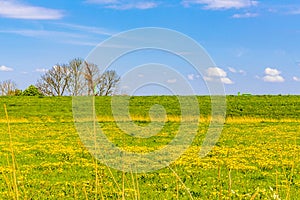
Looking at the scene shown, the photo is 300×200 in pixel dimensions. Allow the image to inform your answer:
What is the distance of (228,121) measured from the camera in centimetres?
4209

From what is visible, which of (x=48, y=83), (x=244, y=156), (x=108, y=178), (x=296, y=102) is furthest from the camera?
(x=48, y=83)

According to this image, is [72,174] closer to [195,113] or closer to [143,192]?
[143,192]

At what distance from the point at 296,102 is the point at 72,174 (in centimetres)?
4203

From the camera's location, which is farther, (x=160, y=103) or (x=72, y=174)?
(x=160, y=103)

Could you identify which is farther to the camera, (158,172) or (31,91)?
(31,91)

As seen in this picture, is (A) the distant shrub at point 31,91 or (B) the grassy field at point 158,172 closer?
(B) the grassy field at point 158,172

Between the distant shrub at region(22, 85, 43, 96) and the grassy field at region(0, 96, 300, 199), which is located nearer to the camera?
the grassy field at region(0, 96, 300, 199)

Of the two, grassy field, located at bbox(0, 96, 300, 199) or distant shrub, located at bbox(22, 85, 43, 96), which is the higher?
distant shrub, located at bbox(22, 85, 43, 96)

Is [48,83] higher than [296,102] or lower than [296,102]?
higher

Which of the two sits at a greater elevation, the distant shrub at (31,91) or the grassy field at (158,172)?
the distant shrub at (31,91)

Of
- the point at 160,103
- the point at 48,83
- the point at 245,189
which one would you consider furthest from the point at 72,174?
the point at 48,83

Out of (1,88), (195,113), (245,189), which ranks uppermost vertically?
(1,88)

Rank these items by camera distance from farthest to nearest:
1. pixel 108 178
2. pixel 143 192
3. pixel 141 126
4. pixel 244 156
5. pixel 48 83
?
pixel 48 83 < pixel 141 126 < pixel 244 156 < pixel 108 178 < pixel 143 192

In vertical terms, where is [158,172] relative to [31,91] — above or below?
below
